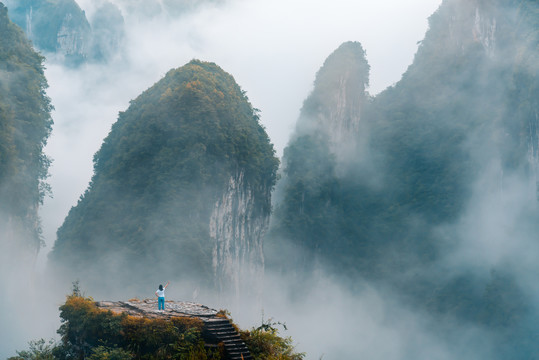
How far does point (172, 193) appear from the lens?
38094mm

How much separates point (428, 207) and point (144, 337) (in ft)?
157

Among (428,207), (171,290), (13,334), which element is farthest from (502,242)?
(13,334)

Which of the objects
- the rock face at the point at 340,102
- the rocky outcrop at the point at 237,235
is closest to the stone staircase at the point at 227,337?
the rocky outcrop at the point at 237,235

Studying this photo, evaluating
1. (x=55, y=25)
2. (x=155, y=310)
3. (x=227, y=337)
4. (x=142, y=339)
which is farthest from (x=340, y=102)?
(x=142, y=339)

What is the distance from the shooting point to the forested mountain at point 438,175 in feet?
162

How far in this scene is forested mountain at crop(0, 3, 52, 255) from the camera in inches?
1238

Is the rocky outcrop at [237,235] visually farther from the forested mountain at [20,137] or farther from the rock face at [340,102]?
the rock face at [340,102]

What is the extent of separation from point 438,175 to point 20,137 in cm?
4106

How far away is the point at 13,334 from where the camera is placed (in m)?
32.5

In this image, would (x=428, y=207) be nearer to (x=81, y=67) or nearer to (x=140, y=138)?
(x=140, y=138)

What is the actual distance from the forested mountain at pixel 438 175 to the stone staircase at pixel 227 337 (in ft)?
127

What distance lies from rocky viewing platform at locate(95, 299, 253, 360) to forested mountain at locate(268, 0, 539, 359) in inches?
1521

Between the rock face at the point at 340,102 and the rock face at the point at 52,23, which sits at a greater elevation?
the rock face at the point at 52,23

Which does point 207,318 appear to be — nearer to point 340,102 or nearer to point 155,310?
point 155,310
